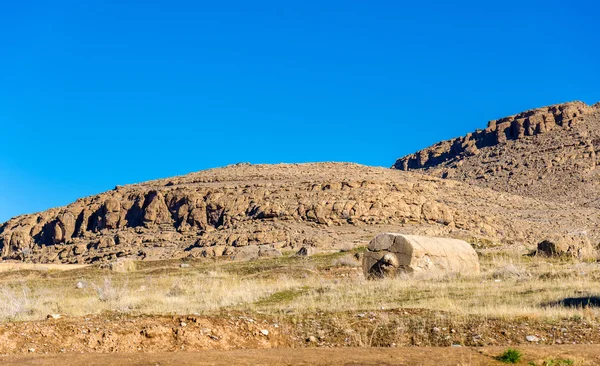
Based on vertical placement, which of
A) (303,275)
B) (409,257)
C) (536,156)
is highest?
(536,156)

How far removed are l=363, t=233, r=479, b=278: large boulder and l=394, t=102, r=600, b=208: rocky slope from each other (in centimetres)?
5742

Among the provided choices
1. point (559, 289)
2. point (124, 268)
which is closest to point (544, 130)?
point (124, 268)

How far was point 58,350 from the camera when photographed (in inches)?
435

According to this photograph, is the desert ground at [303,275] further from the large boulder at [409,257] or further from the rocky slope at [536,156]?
the rocky slope at [536,156]

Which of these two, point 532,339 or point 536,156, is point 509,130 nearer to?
point 536,156

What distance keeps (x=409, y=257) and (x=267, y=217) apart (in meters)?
33.1

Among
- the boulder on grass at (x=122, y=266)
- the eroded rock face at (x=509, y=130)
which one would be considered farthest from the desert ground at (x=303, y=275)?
the eroded rock face at (x=509, y=130)

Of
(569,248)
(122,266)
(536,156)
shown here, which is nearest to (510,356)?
(569,248)

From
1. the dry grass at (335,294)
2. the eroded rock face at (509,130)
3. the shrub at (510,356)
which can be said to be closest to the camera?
the shrub at (510,356)

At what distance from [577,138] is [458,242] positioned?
81179 millimetres

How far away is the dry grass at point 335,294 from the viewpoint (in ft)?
51.0

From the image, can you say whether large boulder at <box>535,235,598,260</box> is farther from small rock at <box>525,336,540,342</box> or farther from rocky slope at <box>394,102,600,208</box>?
rocky slope at <box>394,102,600,208</box>

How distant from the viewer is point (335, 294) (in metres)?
18.6

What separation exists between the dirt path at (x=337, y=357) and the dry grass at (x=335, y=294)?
11.9 feet
